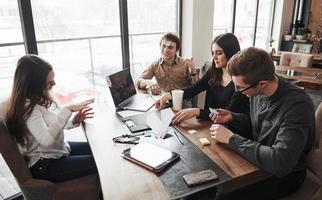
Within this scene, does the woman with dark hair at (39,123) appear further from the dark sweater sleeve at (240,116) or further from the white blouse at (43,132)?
the dark sweater sleeve at (240,116)

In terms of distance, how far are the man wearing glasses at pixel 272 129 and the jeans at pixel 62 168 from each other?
78cm

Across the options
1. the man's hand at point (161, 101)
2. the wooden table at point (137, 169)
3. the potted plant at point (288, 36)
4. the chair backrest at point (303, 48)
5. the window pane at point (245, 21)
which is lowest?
the wooden table at point (137, 169)

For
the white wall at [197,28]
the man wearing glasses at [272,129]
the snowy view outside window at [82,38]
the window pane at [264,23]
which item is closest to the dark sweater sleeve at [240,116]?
the man wearing glasses at [272,129]

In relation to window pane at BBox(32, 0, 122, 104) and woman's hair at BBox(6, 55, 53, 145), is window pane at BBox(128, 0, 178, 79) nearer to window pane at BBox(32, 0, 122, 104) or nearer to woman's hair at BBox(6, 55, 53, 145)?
window pane at BBox(32, 0, 122, 104)

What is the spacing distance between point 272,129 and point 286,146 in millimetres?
146

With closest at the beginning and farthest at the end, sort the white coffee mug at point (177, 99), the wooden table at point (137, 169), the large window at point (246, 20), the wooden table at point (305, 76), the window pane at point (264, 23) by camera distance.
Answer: the wooden table at point (137, 169)
the white coffee mug at point (177, 99)
the wooden table at point (305, 76)
the large window at point (246, 20)
the window pane at point (264, 23)

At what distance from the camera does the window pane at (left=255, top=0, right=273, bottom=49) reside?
16.9 feet

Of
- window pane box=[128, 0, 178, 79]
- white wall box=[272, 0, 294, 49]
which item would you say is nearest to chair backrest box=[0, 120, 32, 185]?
window pane box=[128, 0, 178, 79]

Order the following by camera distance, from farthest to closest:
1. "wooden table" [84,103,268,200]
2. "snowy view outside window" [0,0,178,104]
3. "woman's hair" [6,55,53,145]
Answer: "snowy view outside window" [0,0,178,104] → "woman's hair" [6,55,53,145] → "wooden table" [84,103,268,200]

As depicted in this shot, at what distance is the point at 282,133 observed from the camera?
106 centimetres

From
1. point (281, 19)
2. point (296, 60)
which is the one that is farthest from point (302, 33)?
point (296, 60)

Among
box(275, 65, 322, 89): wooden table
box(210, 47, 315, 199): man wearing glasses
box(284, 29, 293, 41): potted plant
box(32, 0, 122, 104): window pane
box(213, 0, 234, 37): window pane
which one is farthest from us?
box(284, 29, 293, 41): potted plant

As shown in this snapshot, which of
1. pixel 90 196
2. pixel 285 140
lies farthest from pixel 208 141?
pixel 90 196

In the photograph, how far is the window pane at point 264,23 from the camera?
5162 mm
